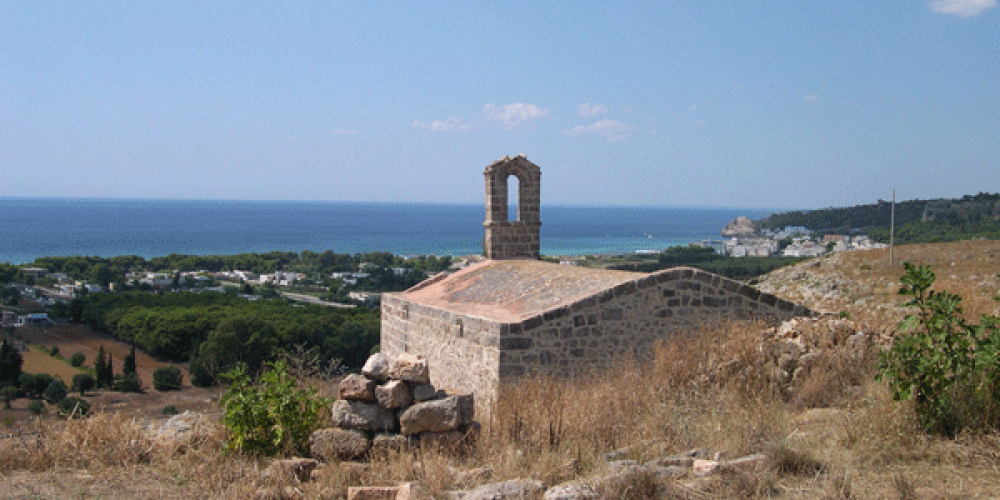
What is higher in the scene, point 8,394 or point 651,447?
point 651,447

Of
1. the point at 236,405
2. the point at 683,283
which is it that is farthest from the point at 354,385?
the point at 683,283

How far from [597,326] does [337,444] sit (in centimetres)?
454

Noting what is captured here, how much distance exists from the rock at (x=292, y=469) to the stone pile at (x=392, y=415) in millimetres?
283

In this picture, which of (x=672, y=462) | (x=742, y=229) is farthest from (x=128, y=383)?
(x=742, y=229)

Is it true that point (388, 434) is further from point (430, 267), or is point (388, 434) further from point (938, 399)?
point (430, 267)

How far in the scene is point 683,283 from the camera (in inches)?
371

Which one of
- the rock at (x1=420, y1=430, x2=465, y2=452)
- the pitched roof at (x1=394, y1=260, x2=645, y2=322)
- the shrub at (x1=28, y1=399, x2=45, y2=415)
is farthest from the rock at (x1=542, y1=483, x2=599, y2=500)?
the shrub at (x1=28, y1=399, x2=45, y2=415)

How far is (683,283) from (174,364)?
38565mm

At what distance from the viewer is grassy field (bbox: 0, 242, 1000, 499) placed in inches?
166

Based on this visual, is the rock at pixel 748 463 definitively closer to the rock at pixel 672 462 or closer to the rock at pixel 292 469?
the rock at pixel 672 462

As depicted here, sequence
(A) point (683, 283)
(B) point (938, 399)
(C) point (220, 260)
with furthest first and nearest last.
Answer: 1. (C) point (220, 260)
2. (A) point (683, 283)
3. (B) point (938, 399)

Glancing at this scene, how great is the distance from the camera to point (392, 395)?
5434 mm

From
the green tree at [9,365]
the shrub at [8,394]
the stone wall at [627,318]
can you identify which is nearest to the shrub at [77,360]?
the green tree at [9,365]

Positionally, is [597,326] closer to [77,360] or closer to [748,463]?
[748,463]
